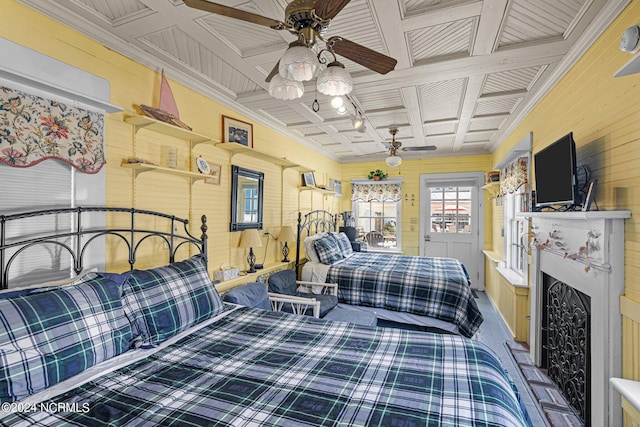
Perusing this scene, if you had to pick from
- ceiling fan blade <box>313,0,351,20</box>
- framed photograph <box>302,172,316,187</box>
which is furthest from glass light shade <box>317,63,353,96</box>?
framed photograph <box>302,172,316,187</box>

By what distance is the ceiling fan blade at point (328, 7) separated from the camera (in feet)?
3.89

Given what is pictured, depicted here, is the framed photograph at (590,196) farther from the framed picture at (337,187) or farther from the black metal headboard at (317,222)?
the framed picture at (337,187)

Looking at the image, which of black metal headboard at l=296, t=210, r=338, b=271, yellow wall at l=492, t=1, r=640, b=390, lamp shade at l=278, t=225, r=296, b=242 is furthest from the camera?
black metal headboard at l=296, t=210, r=338, b=271

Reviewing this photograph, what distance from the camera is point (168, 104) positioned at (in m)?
2.42

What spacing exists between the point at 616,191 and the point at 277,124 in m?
3.26

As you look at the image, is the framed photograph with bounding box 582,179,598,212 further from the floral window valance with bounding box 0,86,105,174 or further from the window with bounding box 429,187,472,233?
the window with bounding box 429,187,472,233

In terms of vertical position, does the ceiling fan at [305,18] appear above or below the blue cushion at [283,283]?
above

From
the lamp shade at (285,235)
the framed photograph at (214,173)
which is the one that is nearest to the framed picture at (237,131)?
the framed photograph at (214,173)

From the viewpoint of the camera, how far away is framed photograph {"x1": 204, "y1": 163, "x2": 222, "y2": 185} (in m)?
2.90

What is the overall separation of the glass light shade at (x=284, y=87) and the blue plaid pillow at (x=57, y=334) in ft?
4.39

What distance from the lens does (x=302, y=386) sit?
1.22 metres

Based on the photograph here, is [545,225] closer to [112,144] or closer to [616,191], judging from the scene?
[616,191]

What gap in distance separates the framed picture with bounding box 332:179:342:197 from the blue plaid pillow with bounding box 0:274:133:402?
183 inches

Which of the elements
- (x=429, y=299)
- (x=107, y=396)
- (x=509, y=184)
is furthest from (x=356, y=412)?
(x=509, y=184)
